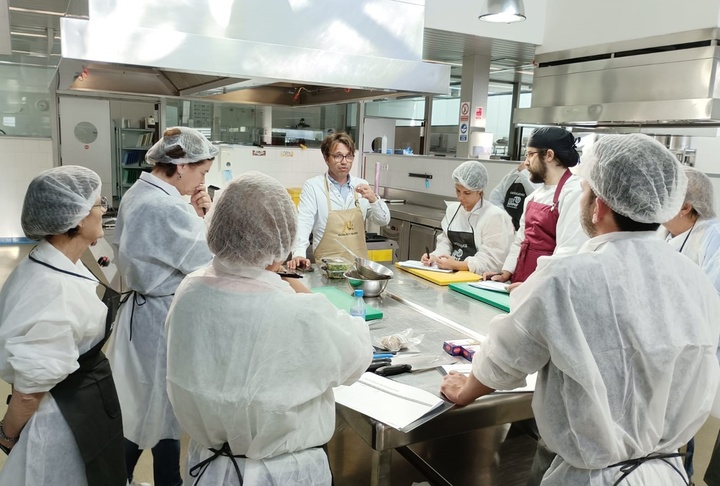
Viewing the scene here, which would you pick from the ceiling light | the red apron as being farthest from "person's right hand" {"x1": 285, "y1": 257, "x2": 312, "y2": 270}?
the ceiling light

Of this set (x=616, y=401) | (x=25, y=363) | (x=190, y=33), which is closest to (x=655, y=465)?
(x=616, y=401)

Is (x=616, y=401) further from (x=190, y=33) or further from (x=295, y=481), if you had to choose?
(x=190, y=33)

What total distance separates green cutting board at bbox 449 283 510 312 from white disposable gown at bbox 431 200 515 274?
0.36 meters

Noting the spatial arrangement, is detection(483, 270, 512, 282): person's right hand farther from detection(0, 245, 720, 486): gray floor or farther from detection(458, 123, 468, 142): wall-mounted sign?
detection(458, 123, 468, 142): wall-mounted sign

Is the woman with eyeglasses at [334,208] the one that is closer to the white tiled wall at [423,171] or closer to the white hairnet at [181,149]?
the white hairnet at [181,149]

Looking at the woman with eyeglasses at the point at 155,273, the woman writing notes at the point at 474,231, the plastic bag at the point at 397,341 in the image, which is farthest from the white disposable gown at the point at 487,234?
the woman with eyeglasses at the point at 155,273

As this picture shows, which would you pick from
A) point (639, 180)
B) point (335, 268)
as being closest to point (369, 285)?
point (335, 268)

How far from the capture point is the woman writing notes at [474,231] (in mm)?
3314

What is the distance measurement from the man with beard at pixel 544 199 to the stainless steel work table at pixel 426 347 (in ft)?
1.30

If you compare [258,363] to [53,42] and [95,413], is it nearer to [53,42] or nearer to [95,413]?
[95,413]

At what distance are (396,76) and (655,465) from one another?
1944 mm

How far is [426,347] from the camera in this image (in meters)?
2.13

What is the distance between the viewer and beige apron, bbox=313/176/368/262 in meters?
3.49

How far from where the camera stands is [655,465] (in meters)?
1.39
